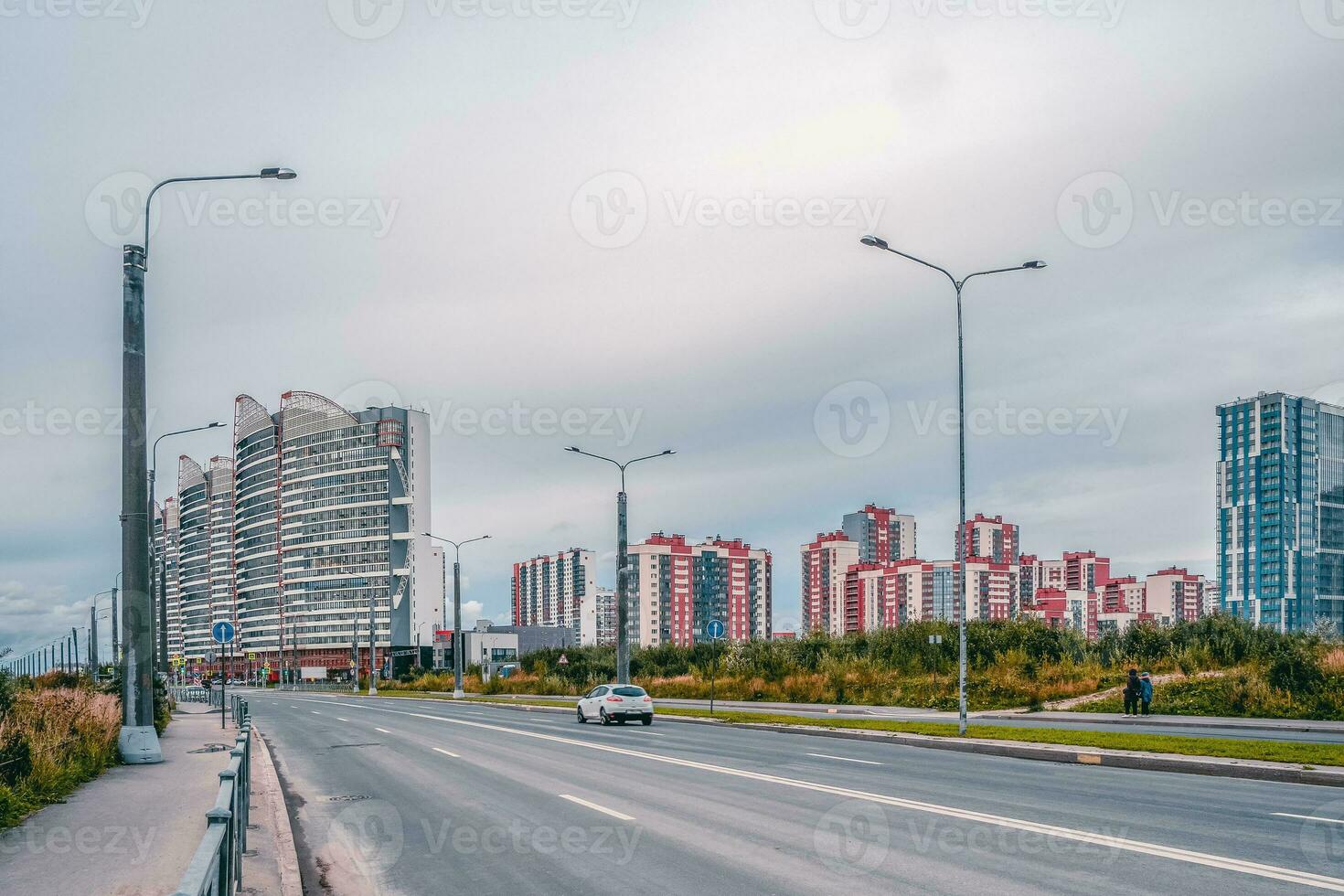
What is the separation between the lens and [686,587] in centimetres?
17688

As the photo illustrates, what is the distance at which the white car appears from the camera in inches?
1272

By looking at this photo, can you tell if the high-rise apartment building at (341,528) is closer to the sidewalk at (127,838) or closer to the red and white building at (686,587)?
the red and white building at (686,587)

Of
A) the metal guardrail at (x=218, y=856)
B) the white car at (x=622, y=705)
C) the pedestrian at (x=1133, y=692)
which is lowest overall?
the white car at (x=622, y=705)

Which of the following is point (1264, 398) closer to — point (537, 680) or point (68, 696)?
point (537, 680)

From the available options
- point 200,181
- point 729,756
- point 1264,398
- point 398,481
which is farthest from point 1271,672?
point 1264,398

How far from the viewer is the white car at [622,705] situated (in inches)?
1272

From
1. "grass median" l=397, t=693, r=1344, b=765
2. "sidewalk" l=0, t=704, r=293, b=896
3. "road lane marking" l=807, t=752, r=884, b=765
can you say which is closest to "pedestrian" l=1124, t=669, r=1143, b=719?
"grass median" l=397, t=693, r=1344, b=765

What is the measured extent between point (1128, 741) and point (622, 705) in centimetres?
1601

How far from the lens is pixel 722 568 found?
594 feet

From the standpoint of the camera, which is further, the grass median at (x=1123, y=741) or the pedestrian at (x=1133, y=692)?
the pedestrian at (x=1133, y=692)

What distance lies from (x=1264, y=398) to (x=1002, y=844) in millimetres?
198837

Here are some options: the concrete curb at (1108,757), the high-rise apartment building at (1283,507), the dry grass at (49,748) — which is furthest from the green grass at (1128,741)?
the high-rise apartment building at (1283,507)

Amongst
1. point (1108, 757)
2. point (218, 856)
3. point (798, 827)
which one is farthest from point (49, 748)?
point (1108, 757)

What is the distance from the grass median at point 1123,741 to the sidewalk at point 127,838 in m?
14.1
